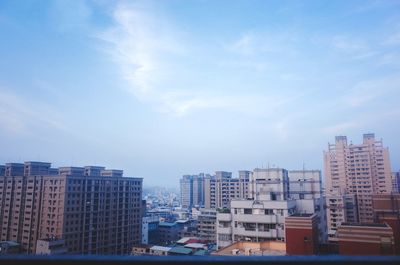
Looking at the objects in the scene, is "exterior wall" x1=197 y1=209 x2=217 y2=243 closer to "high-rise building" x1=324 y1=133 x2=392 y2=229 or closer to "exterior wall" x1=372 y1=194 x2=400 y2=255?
"high-rise building" x1=324 y1=133 x2=392 y2=229

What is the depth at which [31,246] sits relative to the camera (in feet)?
114

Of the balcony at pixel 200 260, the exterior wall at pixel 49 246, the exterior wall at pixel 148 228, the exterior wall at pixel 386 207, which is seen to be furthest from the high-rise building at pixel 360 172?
the balcony at pixel 200 260

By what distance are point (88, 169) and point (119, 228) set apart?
33.0ft

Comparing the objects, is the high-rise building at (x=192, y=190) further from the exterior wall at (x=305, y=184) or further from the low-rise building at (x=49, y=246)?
the low-rise building at (x=49, y=246)

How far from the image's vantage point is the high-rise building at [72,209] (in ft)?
108

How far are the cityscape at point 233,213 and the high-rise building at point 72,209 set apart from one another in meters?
0.11

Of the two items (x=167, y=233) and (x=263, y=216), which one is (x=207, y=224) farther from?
(x=263, y=216)

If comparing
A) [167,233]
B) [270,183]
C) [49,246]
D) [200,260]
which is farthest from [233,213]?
[167,233]

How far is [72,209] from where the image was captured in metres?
33.2

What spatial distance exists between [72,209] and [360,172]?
44.3 meters

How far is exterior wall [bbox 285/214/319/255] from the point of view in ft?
43.5

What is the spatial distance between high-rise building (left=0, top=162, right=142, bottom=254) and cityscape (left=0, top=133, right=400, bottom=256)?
0.37 feet

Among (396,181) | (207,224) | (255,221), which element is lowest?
(207,224)

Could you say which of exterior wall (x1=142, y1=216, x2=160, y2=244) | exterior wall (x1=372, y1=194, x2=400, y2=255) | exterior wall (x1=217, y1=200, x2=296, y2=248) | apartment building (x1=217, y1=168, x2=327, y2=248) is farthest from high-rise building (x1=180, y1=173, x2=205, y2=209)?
exterior wall (x1=372, y1=194, x2=400, y2=255)
